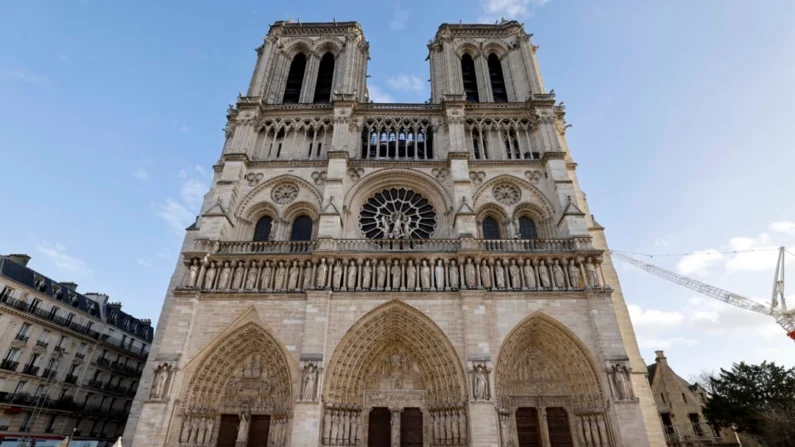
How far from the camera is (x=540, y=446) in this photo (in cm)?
1194

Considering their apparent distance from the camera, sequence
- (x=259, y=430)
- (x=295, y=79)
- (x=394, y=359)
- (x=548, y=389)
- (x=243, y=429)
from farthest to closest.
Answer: (x=295, y=79) → (x=394, y=359) → (x=548, y=389) → (x=259, y=430) → (x=243, y=429)

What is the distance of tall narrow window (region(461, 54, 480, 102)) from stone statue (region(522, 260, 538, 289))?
983cm

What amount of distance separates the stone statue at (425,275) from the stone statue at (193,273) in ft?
24.0

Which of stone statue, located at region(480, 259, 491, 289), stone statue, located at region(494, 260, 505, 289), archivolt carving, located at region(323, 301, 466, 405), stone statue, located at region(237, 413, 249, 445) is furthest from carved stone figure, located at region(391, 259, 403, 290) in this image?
stone statue, located at region(237, 413, 249, 445)

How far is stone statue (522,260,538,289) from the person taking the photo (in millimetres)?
13258

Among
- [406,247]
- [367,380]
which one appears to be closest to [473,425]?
[367,380]

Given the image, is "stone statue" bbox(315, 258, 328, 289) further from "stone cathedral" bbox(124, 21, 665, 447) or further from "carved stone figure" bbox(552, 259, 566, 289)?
"carved stone figure" bbox(552, 259, 566, 289)

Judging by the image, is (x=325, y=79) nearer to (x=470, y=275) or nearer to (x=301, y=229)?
(x=301, y=229)

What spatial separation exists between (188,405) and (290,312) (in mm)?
3797

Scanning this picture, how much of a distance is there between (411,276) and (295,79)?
43.8ft

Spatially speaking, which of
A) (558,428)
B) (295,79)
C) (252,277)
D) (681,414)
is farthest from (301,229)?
(681,414)

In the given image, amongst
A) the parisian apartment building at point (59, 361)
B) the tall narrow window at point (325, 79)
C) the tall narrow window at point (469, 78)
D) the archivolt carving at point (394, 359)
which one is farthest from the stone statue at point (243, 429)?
the tall narrow window at point (469, 78)

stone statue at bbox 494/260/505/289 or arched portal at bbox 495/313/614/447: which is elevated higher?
stone statue at bbox 494/260/505/289

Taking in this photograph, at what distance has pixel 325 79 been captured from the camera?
69.8ft
